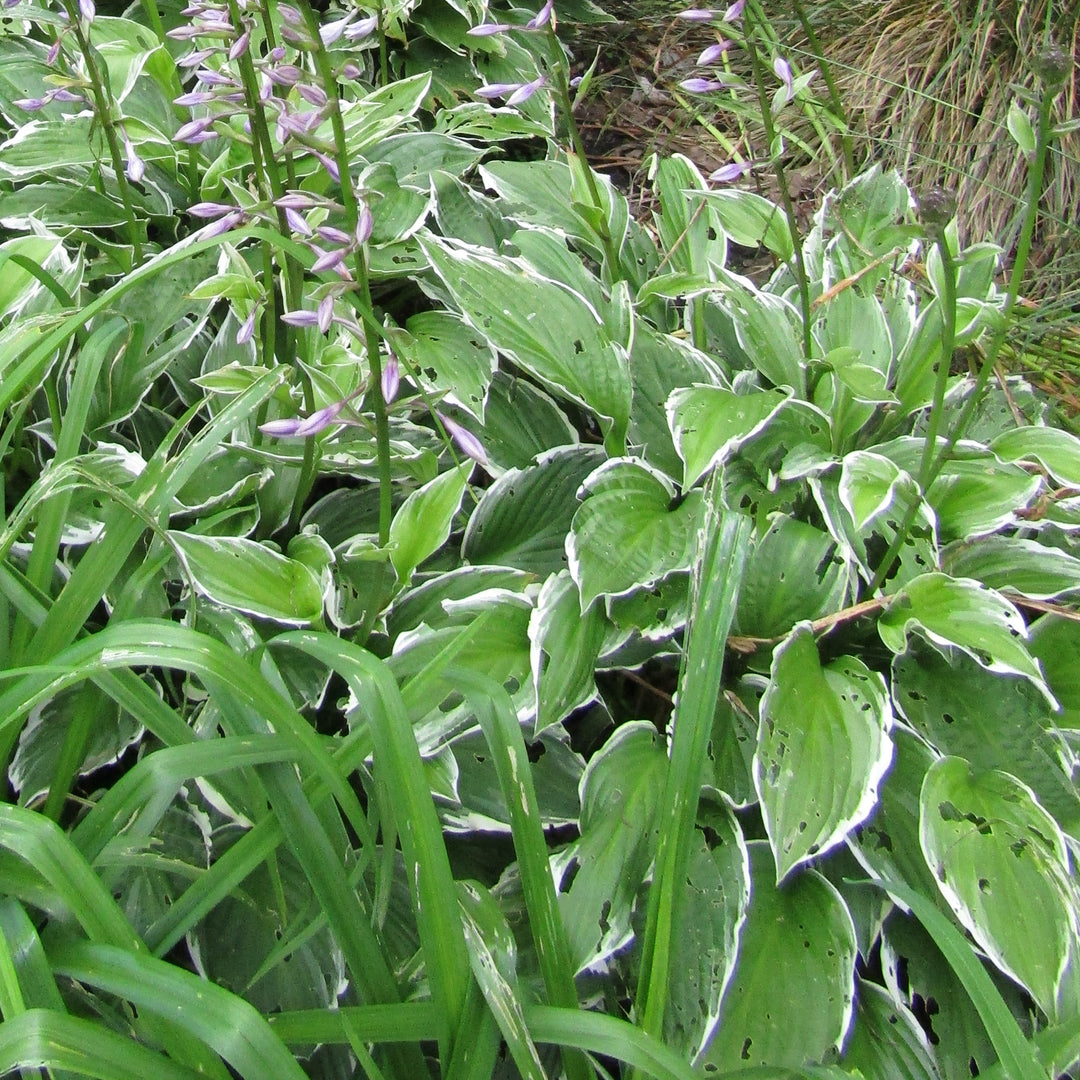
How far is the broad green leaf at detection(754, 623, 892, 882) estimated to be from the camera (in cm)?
128

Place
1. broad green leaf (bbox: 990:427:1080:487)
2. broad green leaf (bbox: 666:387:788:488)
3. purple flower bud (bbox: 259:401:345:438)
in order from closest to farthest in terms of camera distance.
Answer: 1. purple flower bud (bbox: 259:401:345:438)
2. broad green leaf (bbox: 666:387:788:488)
3. broad green leaf (bbox: 990:427:1080:487)

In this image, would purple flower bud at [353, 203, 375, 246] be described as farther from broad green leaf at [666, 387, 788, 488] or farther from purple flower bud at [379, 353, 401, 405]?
broad green leaf at [666, 387, 788, 488]

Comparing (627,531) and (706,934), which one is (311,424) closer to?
(627,531)

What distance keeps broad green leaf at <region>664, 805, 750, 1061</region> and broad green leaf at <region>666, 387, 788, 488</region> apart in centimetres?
55

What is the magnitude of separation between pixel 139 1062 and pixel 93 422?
1173 mm

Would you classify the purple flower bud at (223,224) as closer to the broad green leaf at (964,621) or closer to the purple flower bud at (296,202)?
the purple flower bud at (296,202)

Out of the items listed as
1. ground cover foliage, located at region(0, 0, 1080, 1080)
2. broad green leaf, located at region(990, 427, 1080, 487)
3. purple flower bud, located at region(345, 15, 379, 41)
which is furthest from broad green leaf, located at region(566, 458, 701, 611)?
purple flower bud, located at region(345, 15, 379, 41)

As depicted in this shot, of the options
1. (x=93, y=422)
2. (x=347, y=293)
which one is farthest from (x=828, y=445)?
(x=93, y=422)

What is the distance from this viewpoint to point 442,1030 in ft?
3.39

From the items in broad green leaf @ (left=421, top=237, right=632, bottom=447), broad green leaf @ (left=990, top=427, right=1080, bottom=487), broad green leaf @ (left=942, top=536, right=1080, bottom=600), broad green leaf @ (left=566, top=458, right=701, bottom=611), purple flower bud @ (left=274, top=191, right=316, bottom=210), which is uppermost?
purple flower bud @ (left=274, top=191, right=316, bottom=210)

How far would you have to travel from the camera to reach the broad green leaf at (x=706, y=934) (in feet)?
4.09

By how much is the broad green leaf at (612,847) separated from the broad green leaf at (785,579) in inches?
10.9

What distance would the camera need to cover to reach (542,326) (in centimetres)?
179

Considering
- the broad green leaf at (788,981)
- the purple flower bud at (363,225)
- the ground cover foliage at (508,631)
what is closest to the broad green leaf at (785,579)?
the ground cover foliage at (508,631)
